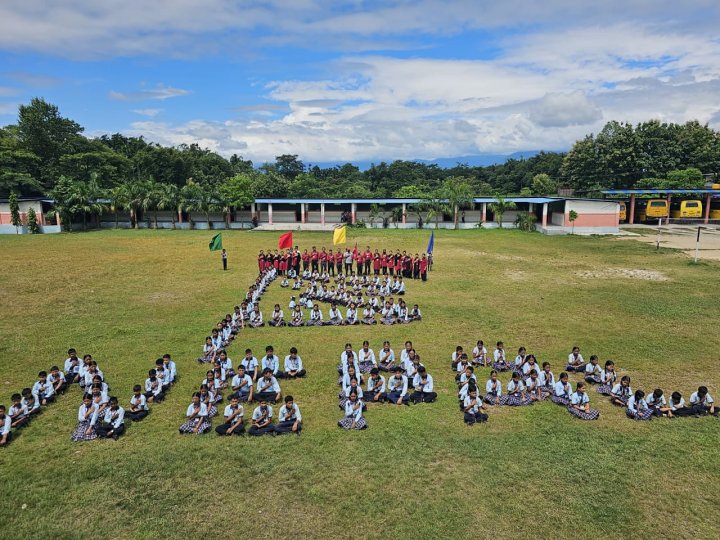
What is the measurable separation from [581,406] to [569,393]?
41cm

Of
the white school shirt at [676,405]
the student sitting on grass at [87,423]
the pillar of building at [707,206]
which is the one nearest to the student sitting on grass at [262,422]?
the student sitting on grass at [87,423]

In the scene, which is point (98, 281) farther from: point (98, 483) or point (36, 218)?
point (36, 218)

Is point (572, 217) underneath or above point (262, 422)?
above

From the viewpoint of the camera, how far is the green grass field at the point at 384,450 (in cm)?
685

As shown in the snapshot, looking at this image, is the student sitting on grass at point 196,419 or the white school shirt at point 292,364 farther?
the white school shirt at point 292,364

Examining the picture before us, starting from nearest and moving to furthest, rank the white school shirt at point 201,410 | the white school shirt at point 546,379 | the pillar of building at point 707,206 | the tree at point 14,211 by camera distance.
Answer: the white school shirt at point 201,410 → the white school shirt at point 546,379 → the tree at point 14,211 → the pillar of building at point 707,206

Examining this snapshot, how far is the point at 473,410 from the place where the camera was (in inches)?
384

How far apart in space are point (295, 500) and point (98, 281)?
1878cm

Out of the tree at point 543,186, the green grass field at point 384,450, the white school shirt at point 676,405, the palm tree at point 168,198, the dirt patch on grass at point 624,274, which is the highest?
the tree at point 543,186

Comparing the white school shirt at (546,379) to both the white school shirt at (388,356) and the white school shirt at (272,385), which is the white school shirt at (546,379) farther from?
the white school shirt at (272,385)

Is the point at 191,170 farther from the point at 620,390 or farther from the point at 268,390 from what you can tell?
the point at 620,390

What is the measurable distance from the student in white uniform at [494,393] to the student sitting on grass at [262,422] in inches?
177

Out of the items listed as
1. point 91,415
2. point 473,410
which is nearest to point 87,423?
point 91,415

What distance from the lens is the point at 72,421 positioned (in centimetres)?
974
